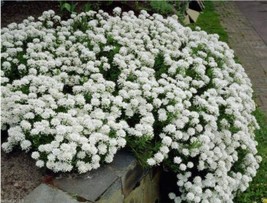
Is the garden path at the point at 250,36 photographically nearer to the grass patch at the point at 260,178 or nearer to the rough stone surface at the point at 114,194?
the grass patch at the point at 260,178

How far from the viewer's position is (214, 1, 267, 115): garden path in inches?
295

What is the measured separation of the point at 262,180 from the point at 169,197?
1323mm

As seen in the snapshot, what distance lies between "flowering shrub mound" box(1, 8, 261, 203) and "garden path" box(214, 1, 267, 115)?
192 centimetres

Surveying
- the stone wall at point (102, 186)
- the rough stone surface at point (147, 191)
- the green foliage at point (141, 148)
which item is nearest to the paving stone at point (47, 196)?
the stone wall at point (102, 186)

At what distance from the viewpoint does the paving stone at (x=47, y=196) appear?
11.3 ft

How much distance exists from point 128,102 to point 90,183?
96cm

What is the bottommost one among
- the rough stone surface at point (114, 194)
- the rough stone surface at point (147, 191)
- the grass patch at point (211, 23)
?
the grass patch at point (211, 23)

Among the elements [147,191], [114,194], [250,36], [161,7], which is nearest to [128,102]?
[147,191]

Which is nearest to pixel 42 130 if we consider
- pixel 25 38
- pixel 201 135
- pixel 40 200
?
pixel 40 200

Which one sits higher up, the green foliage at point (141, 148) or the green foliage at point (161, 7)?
the green foliage at point (141, 148)

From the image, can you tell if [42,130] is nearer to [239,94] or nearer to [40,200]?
[40,200]

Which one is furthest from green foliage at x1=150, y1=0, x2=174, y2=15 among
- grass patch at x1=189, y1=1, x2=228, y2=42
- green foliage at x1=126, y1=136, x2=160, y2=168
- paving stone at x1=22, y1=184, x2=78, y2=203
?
paving stone at x1=22, y1=184, x2=78, y2=203

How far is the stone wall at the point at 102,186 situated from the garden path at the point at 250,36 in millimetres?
3297

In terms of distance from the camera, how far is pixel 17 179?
3742mm
